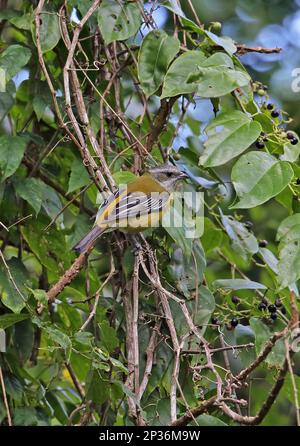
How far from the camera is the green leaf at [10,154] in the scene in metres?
3.78

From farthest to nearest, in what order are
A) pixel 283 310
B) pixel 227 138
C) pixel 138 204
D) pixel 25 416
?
pixel 138 204, pixel 283 310, pixel 25 416, pixel 227 138

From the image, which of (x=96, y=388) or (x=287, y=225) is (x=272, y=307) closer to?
(x=287, y=225)

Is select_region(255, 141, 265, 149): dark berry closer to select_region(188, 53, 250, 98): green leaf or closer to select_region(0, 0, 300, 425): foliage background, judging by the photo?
select_region(0, 0, 300, 425): foliage background

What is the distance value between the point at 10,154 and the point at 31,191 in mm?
207

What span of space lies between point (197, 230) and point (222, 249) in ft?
2.61

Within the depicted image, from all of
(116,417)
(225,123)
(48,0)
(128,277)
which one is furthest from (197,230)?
(48,0)

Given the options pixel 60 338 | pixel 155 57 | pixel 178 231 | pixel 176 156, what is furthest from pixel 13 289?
pixel 155 57

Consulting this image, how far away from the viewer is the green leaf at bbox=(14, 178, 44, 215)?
3857 millimetres

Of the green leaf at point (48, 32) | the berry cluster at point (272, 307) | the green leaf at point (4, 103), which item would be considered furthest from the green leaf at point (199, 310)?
the green leaf at point (48, 32)

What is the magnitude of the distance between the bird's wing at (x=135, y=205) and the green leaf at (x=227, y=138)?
674mm

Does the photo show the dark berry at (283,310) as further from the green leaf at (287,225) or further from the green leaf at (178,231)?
the green leaf at (287,225)

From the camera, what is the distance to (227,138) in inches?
133

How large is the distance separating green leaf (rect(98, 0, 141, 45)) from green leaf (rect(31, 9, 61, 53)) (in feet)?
0.71
